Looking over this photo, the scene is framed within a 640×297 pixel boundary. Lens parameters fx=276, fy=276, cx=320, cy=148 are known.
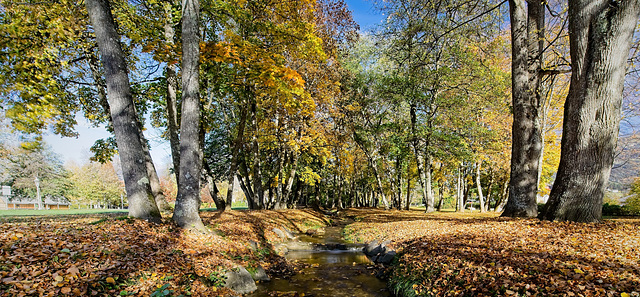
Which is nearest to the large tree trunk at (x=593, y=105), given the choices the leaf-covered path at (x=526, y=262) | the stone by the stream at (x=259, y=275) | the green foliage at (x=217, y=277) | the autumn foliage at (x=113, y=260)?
the leaf-covered path at (x=526, y=262)

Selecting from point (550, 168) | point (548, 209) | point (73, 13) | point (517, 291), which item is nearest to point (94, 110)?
point (73, 13)

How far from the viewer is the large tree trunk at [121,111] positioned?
20.8 ft

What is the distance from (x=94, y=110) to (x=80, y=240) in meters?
11.1

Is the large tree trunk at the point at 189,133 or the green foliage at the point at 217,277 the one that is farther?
the large tree trunk at the point at 189,133

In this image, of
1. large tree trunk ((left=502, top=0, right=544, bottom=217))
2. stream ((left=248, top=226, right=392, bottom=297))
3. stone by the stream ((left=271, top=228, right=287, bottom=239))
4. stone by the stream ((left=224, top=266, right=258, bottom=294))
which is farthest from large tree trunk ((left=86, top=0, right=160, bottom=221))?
large tree trunk ((left=502, top=0, right=544, bottom=217))

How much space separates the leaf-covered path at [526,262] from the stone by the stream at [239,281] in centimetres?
309

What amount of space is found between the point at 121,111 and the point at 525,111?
10.7m

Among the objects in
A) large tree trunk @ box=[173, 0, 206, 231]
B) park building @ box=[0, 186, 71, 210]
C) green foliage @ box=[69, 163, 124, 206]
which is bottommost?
park building @ box=[0, 186, 71, 210]

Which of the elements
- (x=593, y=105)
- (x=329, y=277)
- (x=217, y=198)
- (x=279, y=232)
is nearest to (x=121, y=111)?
(x=329, y=277)

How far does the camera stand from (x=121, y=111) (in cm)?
641

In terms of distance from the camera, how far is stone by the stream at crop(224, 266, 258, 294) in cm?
548

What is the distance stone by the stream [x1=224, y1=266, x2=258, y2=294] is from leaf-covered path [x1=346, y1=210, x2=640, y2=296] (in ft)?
10.1

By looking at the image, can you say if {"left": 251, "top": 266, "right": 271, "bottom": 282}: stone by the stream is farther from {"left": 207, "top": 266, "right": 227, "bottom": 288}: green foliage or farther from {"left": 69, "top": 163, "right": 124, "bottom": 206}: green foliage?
{"left": 69, "top": 163, "right": 124, "bottom": 206}: green foliage

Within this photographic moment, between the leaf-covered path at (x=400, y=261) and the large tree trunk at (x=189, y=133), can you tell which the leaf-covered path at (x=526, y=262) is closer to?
the leaf-covered path at (x=400, y=261)
